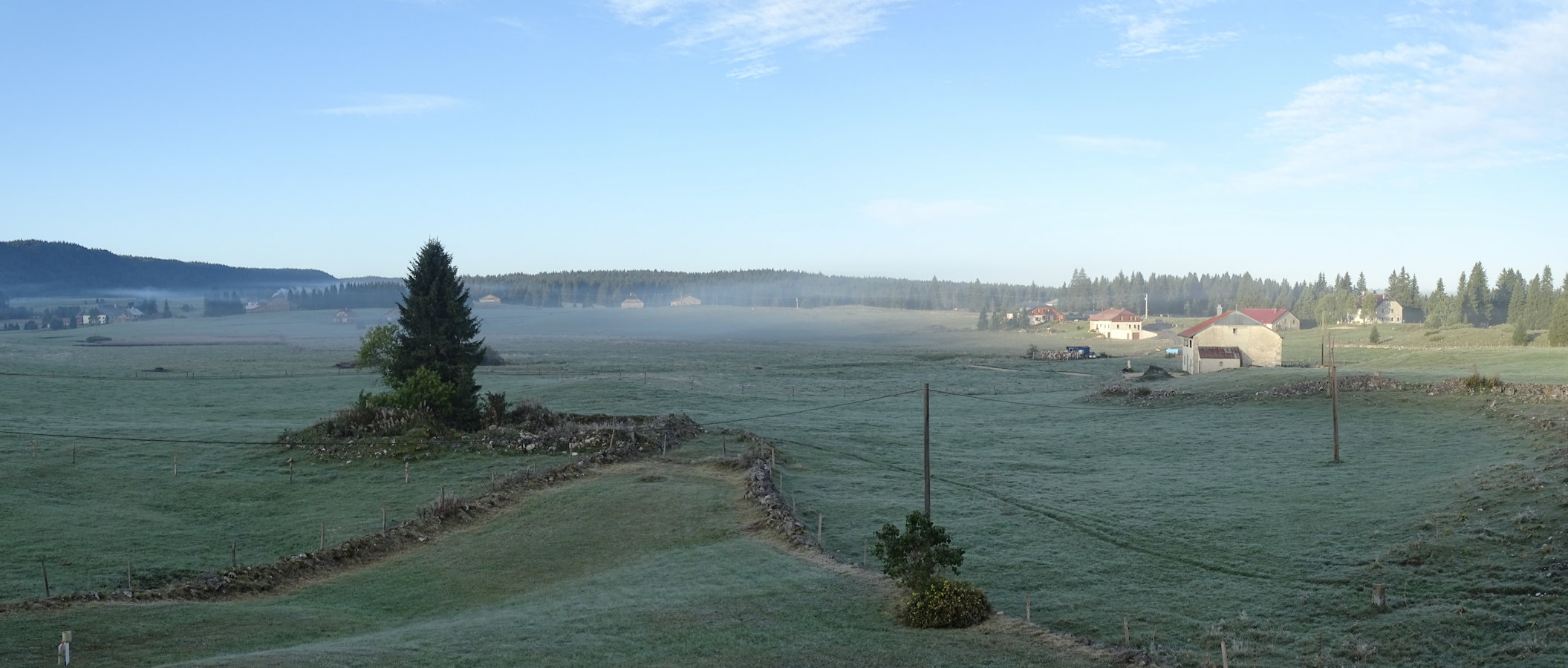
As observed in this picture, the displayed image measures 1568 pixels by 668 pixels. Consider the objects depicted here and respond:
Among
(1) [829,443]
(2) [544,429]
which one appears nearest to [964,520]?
(1) [829,443]

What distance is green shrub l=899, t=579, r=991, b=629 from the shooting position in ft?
71.6

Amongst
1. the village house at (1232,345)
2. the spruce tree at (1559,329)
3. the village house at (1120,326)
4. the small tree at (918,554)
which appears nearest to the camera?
the small tree at (918,554)

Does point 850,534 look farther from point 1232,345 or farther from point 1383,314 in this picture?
point 1383,314

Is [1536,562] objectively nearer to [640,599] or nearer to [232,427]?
[640,599]

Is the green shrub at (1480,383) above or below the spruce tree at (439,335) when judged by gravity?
below

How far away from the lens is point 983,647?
797 inches

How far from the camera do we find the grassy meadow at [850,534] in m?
20.2

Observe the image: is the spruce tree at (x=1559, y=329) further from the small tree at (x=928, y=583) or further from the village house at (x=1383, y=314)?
the small tree at (x=928, y=583)

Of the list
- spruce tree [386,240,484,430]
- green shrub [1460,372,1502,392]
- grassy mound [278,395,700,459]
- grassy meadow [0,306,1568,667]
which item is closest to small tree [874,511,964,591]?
grassy meadow [0,306,1568,667]

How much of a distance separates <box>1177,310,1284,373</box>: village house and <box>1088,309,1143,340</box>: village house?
6736 centimetres

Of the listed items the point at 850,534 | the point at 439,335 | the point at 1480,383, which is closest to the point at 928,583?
the point at 850,534

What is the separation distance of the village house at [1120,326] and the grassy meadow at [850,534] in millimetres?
88274

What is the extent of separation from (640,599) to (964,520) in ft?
45.1

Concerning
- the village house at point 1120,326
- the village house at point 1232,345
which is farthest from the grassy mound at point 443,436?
the village house at point 1120,326
